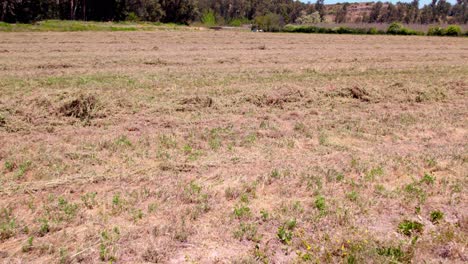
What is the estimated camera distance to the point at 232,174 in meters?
5.66

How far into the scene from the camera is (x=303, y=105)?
966 centimetres

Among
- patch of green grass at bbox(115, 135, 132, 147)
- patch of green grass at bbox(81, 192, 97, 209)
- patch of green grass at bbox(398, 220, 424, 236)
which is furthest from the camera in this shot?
patch of green grass at bbox(115, 135, 132, 147)

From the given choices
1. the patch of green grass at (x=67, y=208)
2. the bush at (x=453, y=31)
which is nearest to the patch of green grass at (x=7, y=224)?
the patch of green grass at (x=67, y=208)

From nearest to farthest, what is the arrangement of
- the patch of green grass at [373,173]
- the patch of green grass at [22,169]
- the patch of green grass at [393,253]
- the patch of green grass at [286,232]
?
the patch of green grass at [393,253], the patch of green grass at [286,232], the patch of green grass at [22,169], the patch of green grass at [373,173]

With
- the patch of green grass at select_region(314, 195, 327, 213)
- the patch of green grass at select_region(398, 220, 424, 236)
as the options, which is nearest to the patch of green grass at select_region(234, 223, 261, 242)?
the patch of green grass at select_region(314, 195, 327, 213)

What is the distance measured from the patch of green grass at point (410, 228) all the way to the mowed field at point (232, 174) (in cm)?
2

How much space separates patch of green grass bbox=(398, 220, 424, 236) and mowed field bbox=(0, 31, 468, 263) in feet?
0.06

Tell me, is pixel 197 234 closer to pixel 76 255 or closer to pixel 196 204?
pixel 196 204

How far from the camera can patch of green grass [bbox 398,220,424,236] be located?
437cm

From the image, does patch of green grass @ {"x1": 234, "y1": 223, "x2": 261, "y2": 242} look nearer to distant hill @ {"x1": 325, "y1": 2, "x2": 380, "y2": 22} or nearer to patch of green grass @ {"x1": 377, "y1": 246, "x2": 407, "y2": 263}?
patch of green grass @ {"x1": 377, "y1": 246, "x2": 407, "y2": 263}

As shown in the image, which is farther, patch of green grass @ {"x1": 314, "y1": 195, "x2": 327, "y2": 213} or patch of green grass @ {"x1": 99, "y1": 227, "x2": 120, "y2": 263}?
patch of green grass @ {"x1": 314, "y1": 195, "x2": 327, "y2": 213}

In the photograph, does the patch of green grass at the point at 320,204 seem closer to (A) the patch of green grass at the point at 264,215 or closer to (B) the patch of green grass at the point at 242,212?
(A) the patch of green grass at the point at 264,215

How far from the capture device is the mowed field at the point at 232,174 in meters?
4.02

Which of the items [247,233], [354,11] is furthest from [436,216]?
[354,11]
